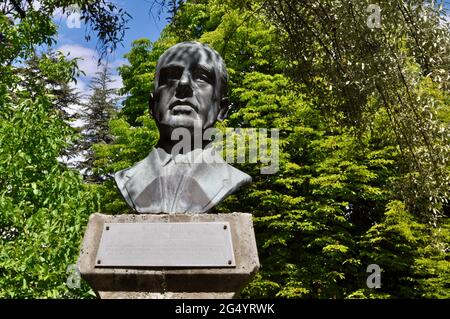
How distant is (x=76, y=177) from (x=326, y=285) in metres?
7.50

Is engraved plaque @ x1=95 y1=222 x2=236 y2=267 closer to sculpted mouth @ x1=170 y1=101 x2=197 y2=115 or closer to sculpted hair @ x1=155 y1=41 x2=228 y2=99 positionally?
sculpted mouth @ x1=170 y1=101 x2=197 y2=115

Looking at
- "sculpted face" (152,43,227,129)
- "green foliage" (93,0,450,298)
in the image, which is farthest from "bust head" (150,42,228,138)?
"green foliage" (93,0,450,298)

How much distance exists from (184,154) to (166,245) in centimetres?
90

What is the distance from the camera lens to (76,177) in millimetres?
6570

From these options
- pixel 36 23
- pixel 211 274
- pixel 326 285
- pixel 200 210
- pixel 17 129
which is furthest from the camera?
pixel 326 285

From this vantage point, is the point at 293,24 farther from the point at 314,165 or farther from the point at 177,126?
the point at 314,165

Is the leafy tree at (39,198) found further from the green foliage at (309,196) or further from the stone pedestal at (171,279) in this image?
the green foliage at (309,196)

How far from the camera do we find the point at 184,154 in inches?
174

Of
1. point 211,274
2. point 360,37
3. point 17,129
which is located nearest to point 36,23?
point 17,129

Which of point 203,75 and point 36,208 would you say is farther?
point 36,208

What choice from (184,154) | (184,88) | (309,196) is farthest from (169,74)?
(309,196)

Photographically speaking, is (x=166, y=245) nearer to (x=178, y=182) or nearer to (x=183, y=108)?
(x=178, y=182)

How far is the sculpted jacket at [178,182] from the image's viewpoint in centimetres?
417

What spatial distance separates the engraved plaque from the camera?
3.68 metres
